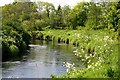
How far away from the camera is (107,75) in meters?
9.67

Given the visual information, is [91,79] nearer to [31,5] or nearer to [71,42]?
[71,42]

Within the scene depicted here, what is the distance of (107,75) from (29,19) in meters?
47.6

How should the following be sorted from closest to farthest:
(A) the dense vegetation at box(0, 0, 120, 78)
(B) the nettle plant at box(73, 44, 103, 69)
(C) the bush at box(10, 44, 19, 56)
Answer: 1. (B) the nettle plant at box(73, 44, 103, 69)
2. (C) the bush at box(10, 44, 19, 56)
3. (A) the dense vegetation at box(0, 0, 120, 78)

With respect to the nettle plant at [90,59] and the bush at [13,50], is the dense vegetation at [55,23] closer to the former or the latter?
the bush at [13,50]

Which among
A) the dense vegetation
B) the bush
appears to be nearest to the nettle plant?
the dense vegetation

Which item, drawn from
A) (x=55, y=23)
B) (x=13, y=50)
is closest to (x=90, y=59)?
(x=13, y=50)

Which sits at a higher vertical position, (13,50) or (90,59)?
(90,59)

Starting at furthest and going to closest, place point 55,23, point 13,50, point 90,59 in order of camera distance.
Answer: point 55,23, point 13,50, point 90,59

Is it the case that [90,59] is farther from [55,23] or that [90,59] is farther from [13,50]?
[55,23]

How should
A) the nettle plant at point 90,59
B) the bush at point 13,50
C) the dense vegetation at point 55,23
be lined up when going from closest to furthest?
the nettle plant at point 90,59 → the bush at point 13,50 → the dense vegetation at point 55,23

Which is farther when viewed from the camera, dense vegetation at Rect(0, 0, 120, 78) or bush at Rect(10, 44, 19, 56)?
dense vegetation at Rect(0, 0, 120, 78)

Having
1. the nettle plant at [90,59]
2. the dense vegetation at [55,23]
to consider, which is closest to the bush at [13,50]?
the dense vegetation at [55,23]

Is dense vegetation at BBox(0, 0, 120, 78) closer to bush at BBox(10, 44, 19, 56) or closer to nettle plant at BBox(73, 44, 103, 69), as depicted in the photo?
bush at BBox(10, 44, 19, 56)

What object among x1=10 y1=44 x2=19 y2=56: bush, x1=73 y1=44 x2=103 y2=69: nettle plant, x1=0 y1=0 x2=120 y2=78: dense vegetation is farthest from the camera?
x1=0 y1=0 x2=120 y2=78: dense vegetation
